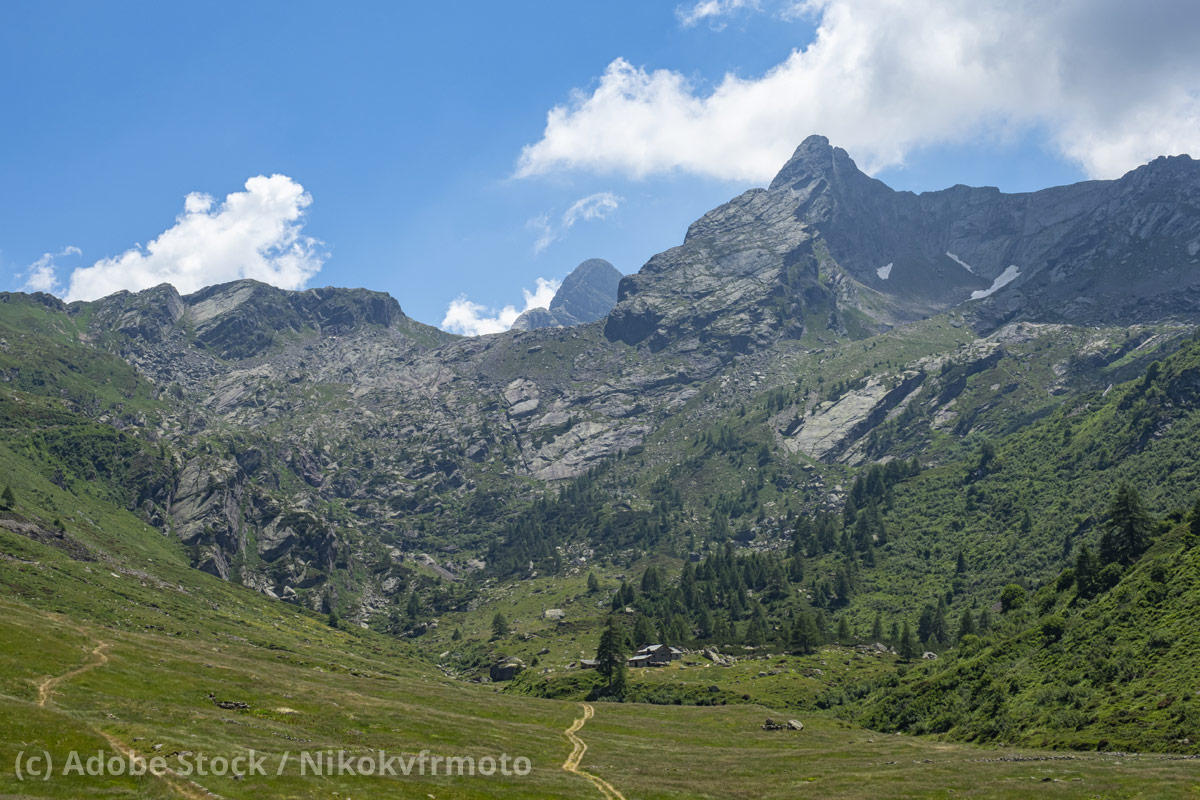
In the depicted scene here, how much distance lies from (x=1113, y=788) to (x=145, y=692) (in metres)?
90.0

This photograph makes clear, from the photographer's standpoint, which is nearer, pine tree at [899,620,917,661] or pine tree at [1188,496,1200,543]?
pine tree at [1188,496,1200,543]

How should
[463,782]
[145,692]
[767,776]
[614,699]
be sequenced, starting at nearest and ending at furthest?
[463,782]
[767,776]
[145,692]
[614,699]

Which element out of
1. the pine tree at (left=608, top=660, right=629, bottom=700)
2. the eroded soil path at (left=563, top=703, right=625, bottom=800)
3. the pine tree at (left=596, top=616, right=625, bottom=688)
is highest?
the eroded soil path at (left=563, top=703, right=625, bottom=800)

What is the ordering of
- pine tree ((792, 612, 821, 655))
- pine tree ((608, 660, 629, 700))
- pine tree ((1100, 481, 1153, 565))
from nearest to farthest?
pine tree ((1100, 481, 1153, 565)) → pine tree ((608, 660, 629, 700)) → pine tree ((792, 612, 821, 655))

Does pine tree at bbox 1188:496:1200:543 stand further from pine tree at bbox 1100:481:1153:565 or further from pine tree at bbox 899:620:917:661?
pine tree at bbox 899:620:917:661

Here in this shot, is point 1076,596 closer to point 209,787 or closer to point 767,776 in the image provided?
point 767,776

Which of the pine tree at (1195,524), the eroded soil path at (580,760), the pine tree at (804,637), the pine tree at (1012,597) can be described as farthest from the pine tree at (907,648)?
the eroded soil path at (580,760)

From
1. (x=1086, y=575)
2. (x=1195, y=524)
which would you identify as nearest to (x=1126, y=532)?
(x=1086, y=575)

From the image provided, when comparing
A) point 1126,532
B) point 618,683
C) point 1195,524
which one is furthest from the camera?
point 618,683

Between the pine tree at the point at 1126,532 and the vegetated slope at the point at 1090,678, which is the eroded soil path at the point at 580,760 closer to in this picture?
the vegetated slope at the point at 1090,678

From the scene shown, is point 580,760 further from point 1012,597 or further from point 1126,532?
point 1012,597

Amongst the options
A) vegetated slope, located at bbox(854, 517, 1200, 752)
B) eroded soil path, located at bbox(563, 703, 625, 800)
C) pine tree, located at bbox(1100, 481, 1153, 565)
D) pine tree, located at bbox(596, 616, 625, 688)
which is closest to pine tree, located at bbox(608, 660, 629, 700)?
pine tree, located at bbox(596, 616, 625, 688)

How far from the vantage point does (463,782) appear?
6094 cm

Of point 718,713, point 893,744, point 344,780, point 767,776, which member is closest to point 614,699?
point 718,713
